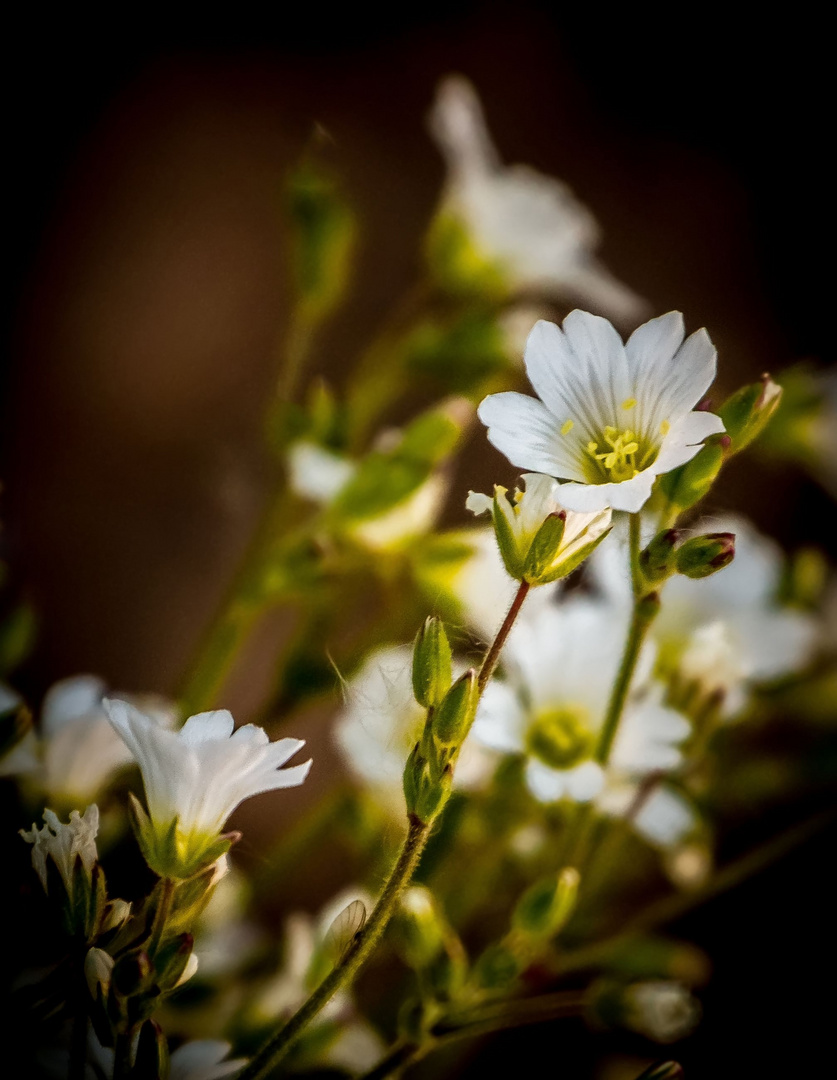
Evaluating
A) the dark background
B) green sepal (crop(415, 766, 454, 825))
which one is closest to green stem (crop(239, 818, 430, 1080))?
green sepal (crop(415, 766, 454, 825))

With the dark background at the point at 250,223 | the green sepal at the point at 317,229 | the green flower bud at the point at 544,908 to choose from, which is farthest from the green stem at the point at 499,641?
the dark background at the point at 250,223

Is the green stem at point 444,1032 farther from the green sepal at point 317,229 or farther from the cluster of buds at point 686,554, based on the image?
the green sepal at point 317,229

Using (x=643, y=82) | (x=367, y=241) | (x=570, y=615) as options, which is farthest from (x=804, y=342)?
(x=570, y=615)

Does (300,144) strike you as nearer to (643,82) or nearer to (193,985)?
(643,82)

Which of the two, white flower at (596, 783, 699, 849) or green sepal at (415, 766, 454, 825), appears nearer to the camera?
green sepal at (415, 766, 454, 825)

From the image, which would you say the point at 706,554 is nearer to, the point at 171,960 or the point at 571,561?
the point at 571,561

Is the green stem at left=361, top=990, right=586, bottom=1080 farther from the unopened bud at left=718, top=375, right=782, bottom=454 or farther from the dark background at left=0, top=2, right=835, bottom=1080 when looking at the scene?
the dark background at left=0, top=2, right=835, bottom=1080
